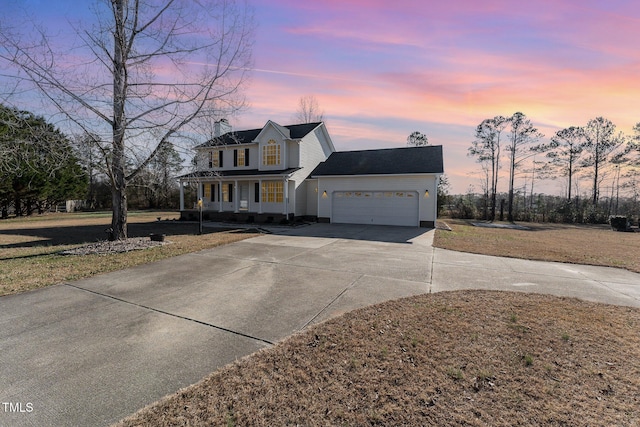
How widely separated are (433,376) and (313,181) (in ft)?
59.9

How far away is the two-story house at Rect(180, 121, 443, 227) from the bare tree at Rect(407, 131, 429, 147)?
1407 cm

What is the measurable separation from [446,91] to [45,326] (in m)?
12.6

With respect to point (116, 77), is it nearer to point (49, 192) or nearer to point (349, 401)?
point (349, 401)

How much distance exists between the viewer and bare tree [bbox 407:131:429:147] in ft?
105

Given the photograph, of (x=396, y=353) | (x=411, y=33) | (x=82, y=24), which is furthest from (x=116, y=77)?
(x=396, y=353)

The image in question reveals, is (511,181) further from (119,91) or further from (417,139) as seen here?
(119,91)

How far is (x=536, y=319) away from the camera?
402cm

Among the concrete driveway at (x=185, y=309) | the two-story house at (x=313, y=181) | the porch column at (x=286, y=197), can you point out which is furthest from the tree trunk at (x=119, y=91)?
the porch column at (x=286, y=197)

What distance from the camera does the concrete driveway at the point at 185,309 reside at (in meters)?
2.73

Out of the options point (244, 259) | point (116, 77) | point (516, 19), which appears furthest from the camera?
point (116, 77)

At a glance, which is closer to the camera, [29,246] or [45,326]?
[45,326]

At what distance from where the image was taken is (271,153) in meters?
20.0

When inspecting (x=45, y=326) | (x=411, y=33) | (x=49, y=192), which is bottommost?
(x=45, y=326)

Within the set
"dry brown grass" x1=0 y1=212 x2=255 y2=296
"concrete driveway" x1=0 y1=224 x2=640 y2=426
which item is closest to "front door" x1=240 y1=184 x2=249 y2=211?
"dry brown grass" x1=0 y1=212 x2=255 y2=296
